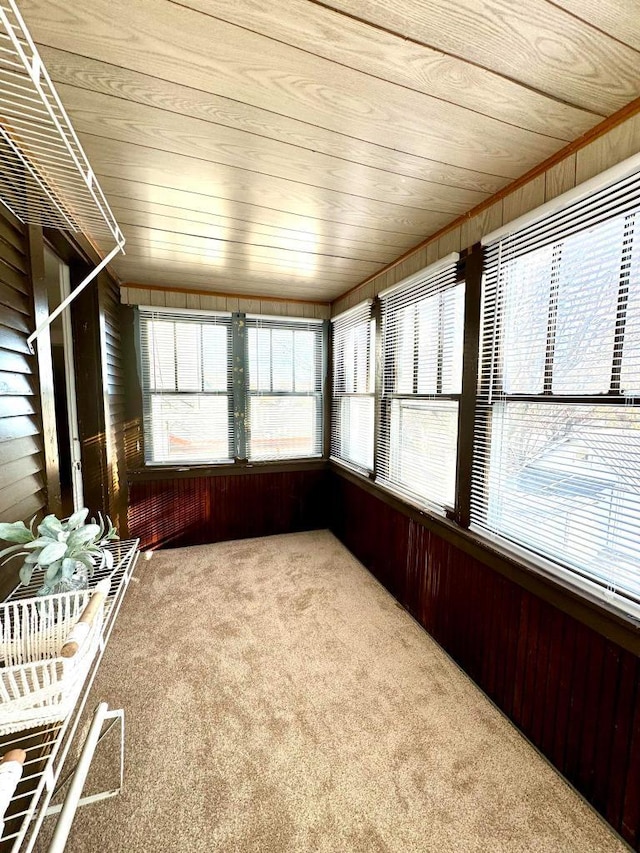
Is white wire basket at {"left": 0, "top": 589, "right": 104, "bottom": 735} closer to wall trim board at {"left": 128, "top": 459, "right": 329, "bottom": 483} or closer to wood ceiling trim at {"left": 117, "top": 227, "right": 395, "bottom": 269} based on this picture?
wood ceiling trim at {"left": 117, "top": 227, "right": 395, "bottom": 269}

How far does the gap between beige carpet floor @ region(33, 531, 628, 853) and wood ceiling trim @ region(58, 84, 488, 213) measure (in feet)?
7.50

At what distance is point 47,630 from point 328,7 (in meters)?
1.71

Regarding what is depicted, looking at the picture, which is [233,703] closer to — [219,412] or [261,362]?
[219,412]

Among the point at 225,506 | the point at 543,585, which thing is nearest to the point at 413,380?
the point at 543,585

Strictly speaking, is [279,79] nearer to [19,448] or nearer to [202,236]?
[202,236]

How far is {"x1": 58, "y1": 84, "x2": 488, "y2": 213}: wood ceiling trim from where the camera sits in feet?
3.76

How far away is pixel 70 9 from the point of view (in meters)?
0.84

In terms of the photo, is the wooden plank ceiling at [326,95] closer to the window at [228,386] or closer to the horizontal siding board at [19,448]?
the horizontal siding board at [19,448]

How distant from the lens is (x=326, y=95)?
108 centimetres

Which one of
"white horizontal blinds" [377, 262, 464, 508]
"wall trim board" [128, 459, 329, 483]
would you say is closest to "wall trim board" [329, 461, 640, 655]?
"white horizontal blinds" [377, 262, 464, 508]

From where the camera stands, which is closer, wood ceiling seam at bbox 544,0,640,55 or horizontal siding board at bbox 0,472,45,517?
wood ceiling seam at bbox 544,0,640,55

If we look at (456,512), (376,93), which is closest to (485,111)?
(376,93)

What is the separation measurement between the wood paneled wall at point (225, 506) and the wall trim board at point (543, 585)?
5.26 feet

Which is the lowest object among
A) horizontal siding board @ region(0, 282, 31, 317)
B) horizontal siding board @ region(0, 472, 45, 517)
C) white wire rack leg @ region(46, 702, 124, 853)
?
white wire rack leg @ region(46, 702, 124, 853)
